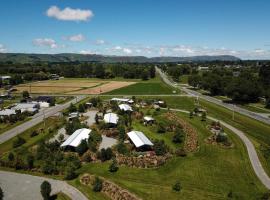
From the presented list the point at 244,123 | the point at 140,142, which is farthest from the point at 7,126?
the point at 244,123

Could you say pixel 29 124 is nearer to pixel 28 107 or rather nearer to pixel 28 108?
pixel 28 108

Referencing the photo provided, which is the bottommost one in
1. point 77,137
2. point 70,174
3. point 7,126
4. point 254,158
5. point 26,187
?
point 7,126

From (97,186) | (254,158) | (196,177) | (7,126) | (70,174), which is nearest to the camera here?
(97,186)

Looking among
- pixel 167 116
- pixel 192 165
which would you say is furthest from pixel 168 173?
pixel 167 116

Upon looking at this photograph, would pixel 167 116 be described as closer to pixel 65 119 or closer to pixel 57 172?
pixel 65 119

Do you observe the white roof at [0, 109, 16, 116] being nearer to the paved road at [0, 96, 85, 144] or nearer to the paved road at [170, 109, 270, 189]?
the paved road at [0, 96, 85, 144]

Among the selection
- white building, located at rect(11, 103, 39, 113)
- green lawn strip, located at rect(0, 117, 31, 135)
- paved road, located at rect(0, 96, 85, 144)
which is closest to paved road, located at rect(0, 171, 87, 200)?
paved road, located at rect(0, 96, 85, 144)

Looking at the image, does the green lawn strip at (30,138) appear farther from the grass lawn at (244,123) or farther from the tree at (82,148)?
the grass lawn at (244,123)
